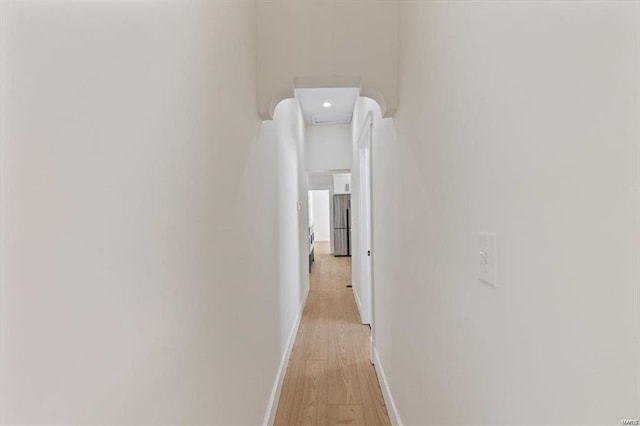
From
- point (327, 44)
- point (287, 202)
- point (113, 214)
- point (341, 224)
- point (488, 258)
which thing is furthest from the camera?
point (341, 224)

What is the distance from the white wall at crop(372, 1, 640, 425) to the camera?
1.64ft

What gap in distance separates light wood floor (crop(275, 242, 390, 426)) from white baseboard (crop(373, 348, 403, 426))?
2.7 inches

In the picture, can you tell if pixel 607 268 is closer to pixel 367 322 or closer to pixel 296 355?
pixel 296 355

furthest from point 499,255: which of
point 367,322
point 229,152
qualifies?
point 367,322

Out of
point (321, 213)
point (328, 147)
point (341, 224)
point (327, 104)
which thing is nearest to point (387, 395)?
point (327, 104)

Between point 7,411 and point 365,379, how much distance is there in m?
2.84

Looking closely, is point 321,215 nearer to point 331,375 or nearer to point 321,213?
point 321,213

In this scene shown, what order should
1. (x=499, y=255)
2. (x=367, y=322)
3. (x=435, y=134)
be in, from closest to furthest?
1. (x=499, y=255)
2. (x=435, y=134)
3. (x=367, y=322)

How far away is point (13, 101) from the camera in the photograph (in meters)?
0.45

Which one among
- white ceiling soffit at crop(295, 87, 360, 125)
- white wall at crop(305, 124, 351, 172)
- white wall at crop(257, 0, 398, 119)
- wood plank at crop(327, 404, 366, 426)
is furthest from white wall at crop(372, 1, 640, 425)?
white wall at crop(305, 124, 351, 172)

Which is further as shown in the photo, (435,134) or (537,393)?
(435,134)

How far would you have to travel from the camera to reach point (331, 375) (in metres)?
2.97

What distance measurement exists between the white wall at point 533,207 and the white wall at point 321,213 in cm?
1241

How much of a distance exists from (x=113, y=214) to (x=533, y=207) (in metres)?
0.82
